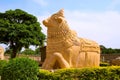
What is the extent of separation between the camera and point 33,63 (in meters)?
7.96

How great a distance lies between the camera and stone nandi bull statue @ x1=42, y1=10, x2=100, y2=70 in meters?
8.95

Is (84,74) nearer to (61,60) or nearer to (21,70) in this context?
(61,60)

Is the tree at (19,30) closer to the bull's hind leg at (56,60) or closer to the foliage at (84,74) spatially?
the bull's hind leg at (56,60)

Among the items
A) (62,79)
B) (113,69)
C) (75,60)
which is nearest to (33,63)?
(62,79)

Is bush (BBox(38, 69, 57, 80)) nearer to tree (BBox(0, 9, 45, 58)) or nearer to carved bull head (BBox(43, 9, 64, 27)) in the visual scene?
carved bull head (BBox(43, 9, 64, 27))

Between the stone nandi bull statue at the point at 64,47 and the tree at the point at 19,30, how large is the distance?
65.5 ft

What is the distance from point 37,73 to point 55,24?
6.39 feet

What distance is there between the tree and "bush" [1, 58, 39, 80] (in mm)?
21119

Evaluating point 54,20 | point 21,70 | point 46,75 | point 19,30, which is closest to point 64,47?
point 54,20

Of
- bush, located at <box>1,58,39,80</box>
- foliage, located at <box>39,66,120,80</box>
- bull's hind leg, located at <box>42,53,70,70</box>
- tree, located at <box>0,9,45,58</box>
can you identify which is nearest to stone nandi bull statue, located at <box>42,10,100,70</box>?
bull's hind leg, located at <box>42,53,70,70</box>

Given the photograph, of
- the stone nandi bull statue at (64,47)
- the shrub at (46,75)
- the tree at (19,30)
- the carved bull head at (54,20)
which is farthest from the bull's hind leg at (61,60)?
the tree at (19,30)

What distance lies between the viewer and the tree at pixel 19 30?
2964 cm

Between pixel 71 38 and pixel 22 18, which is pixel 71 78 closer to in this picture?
pixel 71 38

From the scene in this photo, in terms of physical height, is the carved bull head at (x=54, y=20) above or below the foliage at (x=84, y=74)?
above
